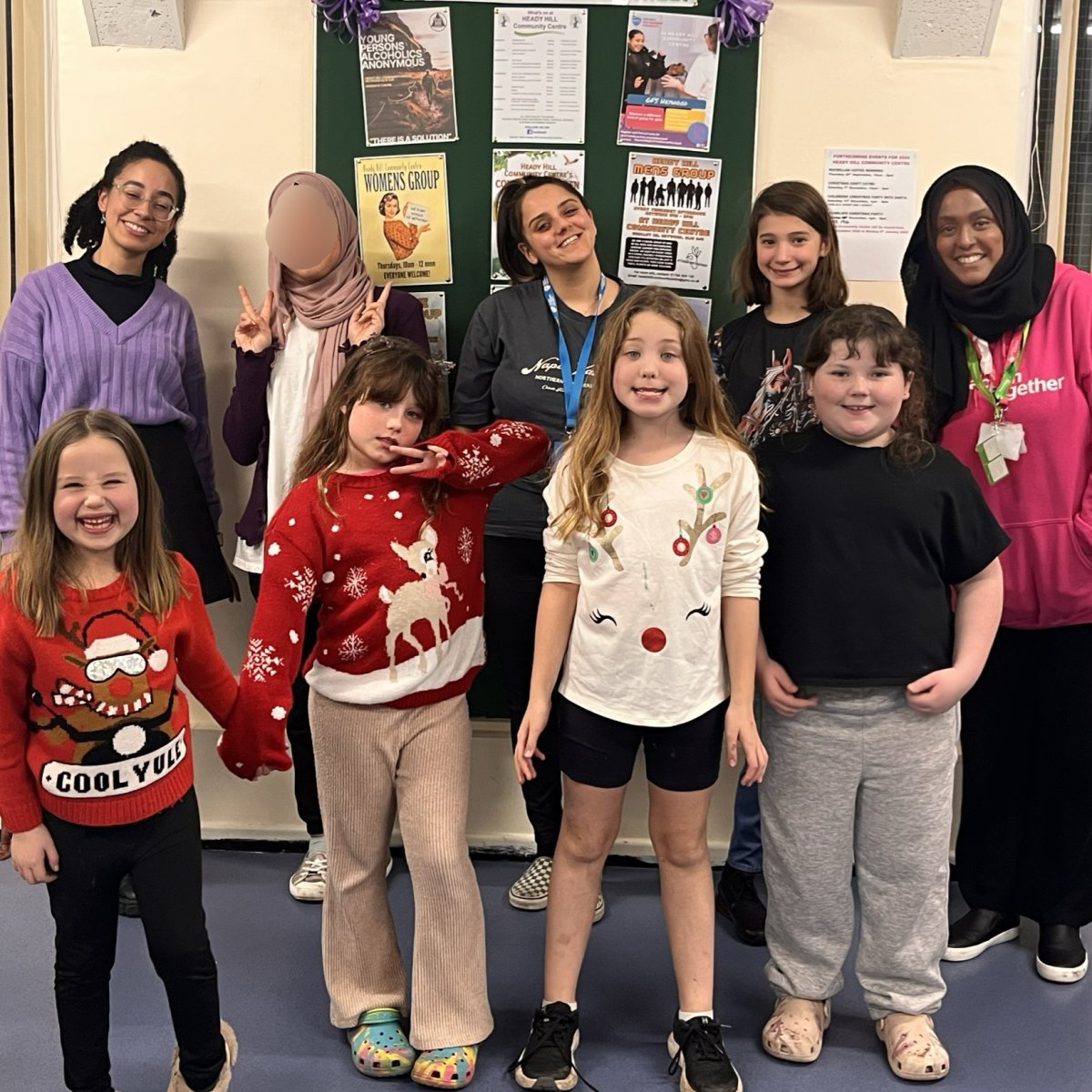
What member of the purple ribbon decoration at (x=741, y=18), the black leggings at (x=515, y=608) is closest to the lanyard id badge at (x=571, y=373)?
the black leggings at (x=515, y=608)

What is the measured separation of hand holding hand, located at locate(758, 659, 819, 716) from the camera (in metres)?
1.91

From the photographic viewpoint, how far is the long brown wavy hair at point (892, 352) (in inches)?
73.1

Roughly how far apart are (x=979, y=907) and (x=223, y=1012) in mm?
1605

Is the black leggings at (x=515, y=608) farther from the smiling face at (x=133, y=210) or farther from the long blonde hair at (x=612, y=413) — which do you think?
the smiling face at (x=133, y=210)

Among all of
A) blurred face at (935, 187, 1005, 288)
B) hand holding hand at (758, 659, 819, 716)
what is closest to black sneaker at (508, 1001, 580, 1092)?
hand holding hand at (758, 659, 819, 716)

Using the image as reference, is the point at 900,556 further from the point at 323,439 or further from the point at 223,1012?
the point at 223,1012

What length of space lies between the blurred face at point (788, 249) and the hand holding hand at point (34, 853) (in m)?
1.72

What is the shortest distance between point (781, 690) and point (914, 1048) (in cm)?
67

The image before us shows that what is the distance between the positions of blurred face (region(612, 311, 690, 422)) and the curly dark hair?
1.29 meters

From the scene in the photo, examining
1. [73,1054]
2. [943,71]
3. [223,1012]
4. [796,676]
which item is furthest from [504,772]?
[943,71]

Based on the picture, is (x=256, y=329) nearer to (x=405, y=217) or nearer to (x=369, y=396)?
(x=405, y=217)

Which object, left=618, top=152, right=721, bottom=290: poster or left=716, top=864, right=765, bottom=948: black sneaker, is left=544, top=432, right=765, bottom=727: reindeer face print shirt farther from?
left=618, top=152, right=721, bottom=290: poster

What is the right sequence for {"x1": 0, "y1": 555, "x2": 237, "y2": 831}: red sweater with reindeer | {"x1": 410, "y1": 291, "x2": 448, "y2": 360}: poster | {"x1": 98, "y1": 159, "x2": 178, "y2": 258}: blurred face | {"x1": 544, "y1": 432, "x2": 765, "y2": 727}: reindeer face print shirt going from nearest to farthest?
{"x1": 0, "y1": 555, "x2": 237, "y2": 831}: red sweater with reindeer → {"x1": 544, "y1": 432, "x2": 765, "y2": 727}: reindeer face print shirt → {"x1": 98, "y1": 159, "x2": 178, "y2": 258}: blurred face → {"x1": 410, "y1": 291, "x2": 448, "y2": 360}: poster

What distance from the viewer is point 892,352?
1853 mm
